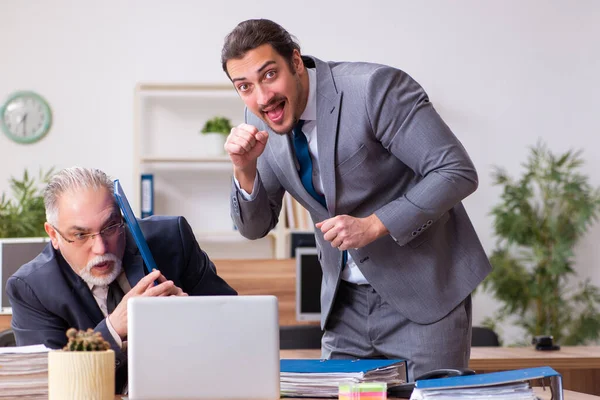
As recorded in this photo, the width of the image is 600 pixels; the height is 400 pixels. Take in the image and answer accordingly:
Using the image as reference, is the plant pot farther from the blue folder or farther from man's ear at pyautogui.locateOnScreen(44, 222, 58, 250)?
man's ear at pyautogui.locateOnScreen(44, 222, 58, 250)

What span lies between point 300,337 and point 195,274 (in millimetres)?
1274

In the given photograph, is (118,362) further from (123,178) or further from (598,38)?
(598,38)

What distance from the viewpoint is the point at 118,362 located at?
1.62m

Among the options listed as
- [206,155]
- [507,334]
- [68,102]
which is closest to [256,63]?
[206,155]

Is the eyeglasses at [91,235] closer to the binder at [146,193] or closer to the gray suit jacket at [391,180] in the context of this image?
the gray suit jacket at [391,180]

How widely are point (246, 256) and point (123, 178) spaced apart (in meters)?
0.97

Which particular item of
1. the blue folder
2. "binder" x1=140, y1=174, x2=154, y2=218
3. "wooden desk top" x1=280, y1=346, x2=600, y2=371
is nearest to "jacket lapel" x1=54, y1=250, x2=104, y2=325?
the blue folder

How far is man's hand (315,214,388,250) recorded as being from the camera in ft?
5.58

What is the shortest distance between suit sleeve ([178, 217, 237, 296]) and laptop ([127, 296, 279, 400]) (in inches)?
29.9

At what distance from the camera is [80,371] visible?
48.7 inches

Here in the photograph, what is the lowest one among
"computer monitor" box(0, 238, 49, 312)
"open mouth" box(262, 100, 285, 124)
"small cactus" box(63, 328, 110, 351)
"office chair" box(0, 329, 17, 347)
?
"office chair" box(0, 329, 17, 347)

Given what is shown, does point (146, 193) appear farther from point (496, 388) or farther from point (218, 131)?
point (496, 388)

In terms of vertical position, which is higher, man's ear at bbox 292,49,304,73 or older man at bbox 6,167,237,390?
man's ear at bbox 292,49,304,73

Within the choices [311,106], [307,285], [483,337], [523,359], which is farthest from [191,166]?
[311,106]
